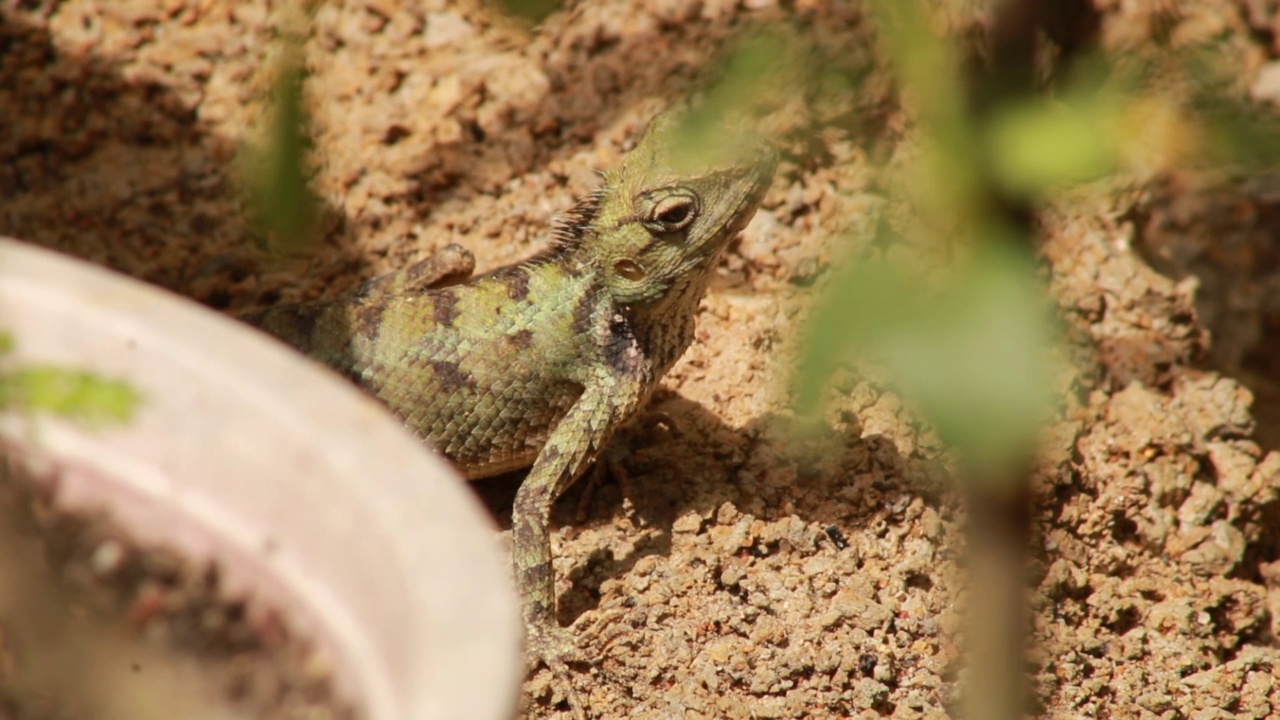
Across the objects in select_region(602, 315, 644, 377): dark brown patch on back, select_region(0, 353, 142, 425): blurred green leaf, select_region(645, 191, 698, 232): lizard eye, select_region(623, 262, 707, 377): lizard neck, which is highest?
select_region(645, 191, 698, 232): lizard eye

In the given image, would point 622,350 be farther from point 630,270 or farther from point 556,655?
point 556,655

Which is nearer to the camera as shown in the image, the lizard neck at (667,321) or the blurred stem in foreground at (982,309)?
the blurred stem in foreground at (982,309)

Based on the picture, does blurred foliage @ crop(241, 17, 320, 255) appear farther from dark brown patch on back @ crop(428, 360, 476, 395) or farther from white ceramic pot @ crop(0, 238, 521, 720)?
dark brown patch on back @ crop(428, 360, 476, 395)

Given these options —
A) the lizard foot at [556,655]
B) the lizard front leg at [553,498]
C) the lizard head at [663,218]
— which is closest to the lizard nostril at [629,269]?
the lizard head at [663,218]

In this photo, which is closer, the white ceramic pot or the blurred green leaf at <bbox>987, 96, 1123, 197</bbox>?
the blurred green leaf at <bbox>987, 96, 1123, 197</bbox>

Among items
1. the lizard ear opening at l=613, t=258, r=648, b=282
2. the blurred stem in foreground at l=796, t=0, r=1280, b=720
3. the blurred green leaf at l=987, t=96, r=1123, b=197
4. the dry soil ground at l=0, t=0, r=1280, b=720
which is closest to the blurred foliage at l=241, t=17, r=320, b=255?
the blurred stem in foreground at l=796, t=0, r=1280, b=720

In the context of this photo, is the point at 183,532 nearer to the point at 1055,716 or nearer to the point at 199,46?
the point at 1055,716

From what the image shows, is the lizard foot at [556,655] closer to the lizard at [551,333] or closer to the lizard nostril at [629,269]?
the lizard at [551,333]
